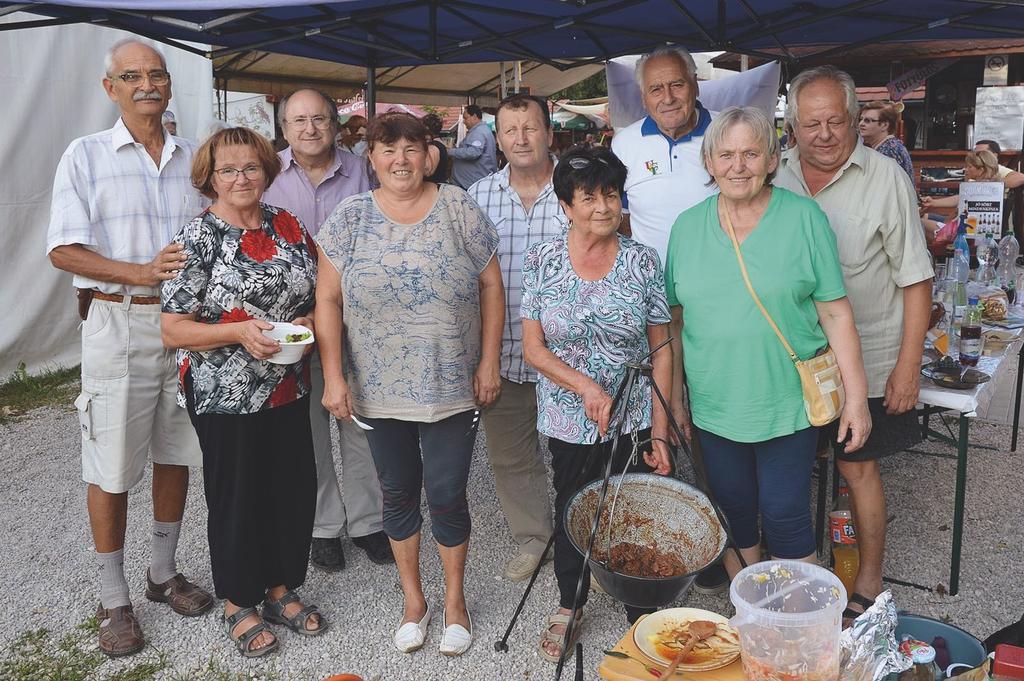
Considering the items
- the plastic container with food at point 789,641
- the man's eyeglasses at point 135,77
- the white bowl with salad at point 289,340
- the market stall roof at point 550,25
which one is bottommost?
the plastic container with food at point 789,641

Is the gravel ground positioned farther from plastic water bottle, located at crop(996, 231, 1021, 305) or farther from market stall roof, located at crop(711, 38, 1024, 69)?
market stall roof, located at crop(711, 38, 1024, 69)

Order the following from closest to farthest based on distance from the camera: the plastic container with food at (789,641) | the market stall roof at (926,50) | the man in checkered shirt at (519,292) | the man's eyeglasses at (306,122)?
the plastic container with food at (789,641)
the man in checkered shirt at (519,292)
the man's eyeglasses at (306,122)
the market stall roof at (926,50)

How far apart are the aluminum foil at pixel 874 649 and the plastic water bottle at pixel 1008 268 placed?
3496 mm

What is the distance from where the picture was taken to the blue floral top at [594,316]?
261 cm

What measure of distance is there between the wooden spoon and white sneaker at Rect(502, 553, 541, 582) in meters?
1.57

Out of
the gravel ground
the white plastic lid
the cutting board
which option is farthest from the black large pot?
the gravel ground

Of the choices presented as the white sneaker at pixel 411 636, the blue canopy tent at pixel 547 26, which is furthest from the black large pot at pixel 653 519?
the blue canopy tent at pixel 547 26

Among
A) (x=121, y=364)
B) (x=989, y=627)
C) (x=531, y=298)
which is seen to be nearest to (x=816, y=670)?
(x=531, y=298)

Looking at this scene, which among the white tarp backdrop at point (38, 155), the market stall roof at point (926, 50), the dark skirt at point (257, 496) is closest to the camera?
the dark skirt at point (257, 496)

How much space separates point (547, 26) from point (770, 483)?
9.62 feet

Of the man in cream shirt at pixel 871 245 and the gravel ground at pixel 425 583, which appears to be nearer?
the man in cream shirt at pixel 871 245

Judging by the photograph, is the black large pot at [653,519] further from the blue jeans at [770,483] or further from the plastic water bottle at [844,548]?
the plastic water bottle at [844,548]

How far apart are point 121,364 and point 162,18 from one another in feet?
5.39

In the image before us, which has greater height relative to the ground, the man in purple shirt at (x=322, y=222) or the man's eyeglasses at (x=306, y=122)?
the man's eyeglasses at (x=306, y=122)
